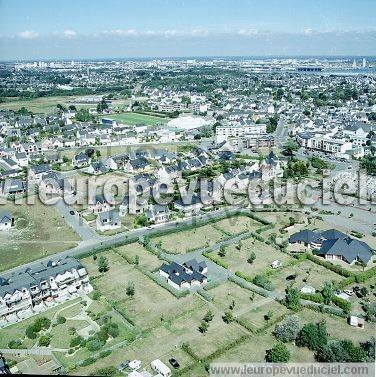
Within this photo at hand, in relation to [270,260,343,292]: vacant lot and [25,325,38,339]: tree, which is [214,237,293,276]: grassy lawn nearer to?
[270,260,343,292]: vacant lot

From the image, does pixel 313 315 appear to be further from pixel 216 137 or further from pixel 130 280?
pixel 216 137

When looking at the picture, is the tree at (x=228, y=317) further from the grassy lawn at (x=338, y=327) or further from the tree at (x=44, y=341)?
the tree at (x=44, y=341)

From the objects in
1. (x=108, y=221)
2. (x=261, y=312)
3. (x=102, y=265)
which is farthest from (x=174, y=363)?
(x=108, y=221)

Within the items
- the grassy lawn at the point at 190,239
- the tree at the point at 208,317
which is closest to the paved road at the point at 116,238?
the grassy lawn at the point at 190,239

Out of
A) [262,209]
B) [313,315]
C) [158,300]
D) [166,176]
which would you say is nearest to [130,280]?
[158,300]

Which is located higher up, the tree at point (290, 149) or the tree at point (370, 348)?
the tree at point (290, 149)
